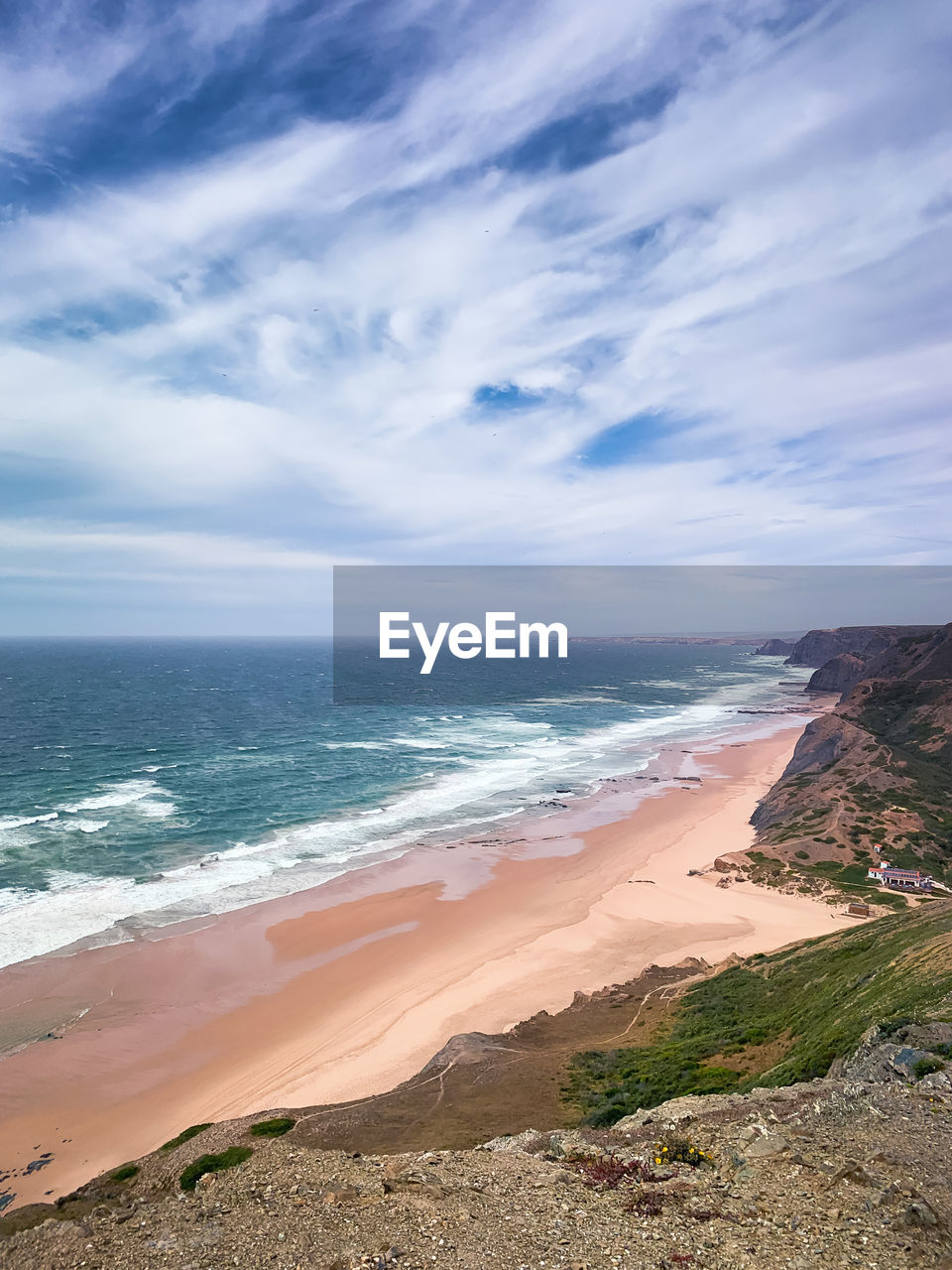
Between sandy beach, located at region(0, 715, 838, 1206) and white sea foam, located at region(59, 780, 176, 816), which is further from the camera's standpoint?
white sea foam, located at region(59, 780, 176, 816)

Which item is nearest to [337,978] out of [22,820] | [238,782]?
[22,820]

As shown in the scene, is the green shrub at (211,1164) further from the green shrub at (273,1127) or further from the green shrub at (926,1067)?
the green shrub at (926,1067)

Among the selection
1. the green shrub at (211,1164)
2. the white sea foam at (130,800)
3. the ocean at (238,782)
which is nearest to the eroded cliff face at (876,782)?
the ocean at (238,782)

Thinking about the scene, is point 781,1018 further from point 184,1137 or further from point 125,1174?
point 125,1174

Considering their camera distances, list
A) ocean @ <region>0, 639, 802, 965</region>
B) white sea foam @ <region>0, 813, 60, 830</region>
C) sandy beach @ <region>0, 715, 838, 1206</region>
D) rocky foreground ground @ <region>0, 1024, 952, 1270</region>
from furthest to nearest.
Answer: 1. white sea foam @ <region>0, 813, 60, 830</region>
2. ocean @ <region>0, 639, 802, 965</region>
3. sandy beach @ <region>0, 715, 838, 1206</region>
4. rocky foreground ground @ <region>0, 1024, 952, 1270</region>

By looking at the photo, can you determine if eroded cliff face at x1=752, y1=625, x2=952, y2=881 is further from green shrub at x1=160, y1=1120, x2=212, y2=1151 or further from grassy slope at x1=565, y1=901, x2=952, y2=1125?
green shrub at x1=160, y1=1120, x2=212, y2=1151

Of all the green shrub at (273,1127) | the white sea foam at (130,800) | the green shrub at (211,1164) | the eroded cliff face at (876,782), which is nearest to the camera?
the green shrub at (211,1164)

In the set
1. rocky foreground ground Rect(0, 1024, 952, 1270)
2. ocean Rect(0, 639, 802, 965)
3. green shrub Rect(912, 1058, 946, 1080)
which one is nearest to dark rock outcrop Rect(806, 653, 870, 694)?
ocean Rect(0, 639, 802, 965)
